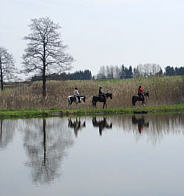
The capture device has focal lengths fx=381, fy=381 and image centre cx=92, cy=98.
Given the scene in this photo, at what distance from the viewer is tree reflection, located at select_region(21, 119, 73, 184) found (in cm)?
1030

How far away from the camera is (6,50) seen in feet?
171

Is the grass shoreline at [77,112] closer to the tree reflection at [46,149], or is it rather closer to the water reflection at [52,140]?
the water reflection at [52,140]

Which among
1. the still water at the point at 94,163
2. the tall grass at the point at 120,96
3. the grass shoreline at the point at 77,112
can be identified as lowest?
the still water at the point at 94,163

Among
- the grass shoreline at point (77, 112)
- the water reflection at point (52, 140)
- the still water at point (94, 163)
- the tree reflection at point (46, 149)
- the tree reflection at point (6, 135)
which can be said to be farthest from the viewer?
the grass shoreline at point (77, 112)

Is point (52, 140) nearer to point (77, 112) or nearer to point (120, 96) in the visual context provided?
point (77, 112)

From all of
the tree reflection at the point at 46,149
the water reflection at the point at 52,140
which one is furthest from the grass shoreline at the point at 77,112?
the tree reflection at the point at 46,149

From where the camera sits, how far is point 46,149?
14.2 m

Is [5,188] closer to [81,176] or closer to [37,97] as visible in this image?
[81,176]

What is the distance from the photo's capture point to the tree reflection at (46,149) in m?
10.3

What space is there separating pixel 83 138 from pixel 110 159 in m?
5.31

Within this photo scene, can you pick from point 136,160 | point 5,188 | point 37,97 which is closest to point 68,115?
point 37,97

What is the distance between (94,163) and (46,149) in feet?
11.1

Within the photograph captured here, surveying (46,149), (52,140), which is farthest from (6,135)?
(46,149)

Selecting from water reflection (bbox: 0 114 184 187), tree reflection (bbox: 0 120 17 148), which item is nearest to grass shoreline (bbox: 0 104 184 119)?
water reflection (bbox: 0 114 184 187)
